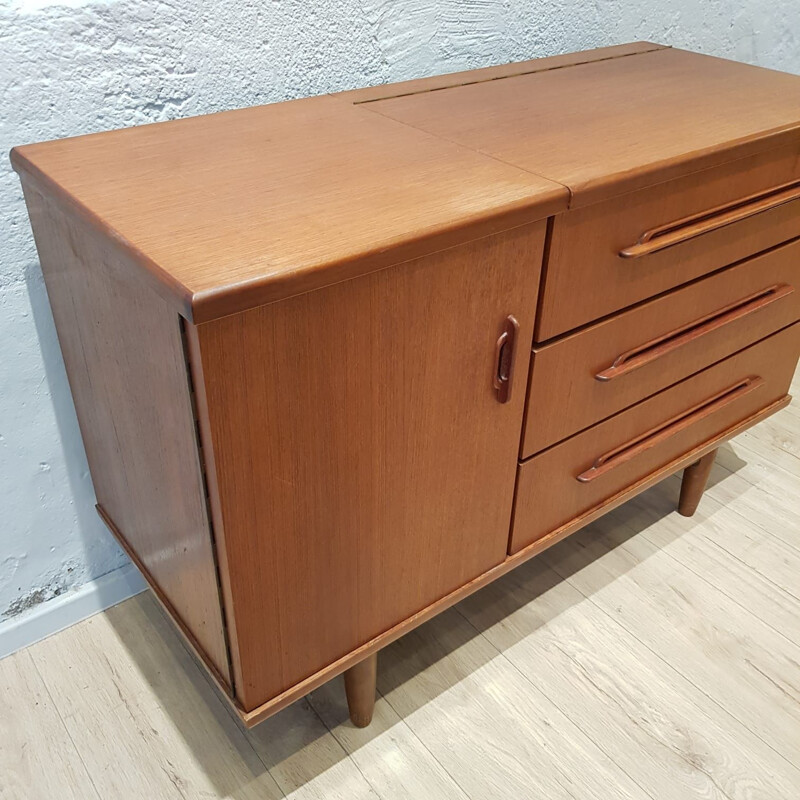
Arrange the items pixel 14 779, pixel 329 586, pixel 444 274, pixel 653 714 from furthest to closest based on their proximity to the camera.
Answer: pixel 653 714 → pixel 14 779 → pixel 329 586 → pixel 444 274

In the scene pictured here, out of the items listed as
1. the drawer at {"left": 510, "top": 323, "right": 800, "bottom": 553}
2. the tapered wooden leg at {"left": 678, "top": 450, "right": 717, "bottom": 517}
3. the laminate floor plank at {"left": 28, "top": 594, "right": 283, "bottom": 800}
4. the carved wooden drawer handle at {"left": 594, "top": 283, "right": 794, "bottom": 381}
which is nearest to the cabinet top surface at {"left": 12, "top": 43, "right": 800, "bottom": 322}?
the carved wooden drawer handle at {"left": 594, "top": 283, "right": 794, "bottom": 381}

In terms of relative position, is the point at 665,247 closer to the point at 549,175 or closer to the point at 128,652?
the point at 549,175

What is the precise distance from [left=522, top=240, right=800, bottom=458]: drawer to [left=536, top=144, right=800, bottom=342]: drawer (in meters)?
0.03

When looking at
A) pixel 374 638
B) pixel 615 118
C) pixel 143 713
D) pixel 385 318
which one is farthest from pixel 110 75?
pixel 143 713

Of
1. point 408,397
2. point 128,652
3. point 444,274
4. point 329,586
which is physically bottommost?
point 128,652

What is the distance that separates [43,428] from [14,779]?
0.48 m

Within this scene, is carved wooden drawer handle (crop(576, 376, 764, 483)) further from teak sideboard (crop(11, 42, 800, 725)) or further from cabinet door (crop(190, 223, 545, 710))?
cabinet door (crop(190, 223, 545, 710))

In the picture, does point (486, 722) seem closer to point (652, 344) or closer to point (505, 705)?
point (505, 705)

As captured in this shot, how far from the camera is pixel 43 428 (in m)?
1.18

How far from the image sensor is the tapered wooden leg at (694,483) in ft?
4.99

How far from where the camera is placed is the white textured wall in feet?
3.25

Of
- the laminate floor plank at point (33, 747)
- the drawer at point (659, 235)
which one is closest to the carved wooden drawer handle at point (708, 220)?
the drawer at point (659, 235)

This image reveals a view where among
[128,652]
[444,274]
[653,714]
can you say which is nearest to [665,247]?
[444,274]

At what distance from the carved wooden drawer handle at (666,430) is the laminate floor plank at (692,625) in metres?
0.30
